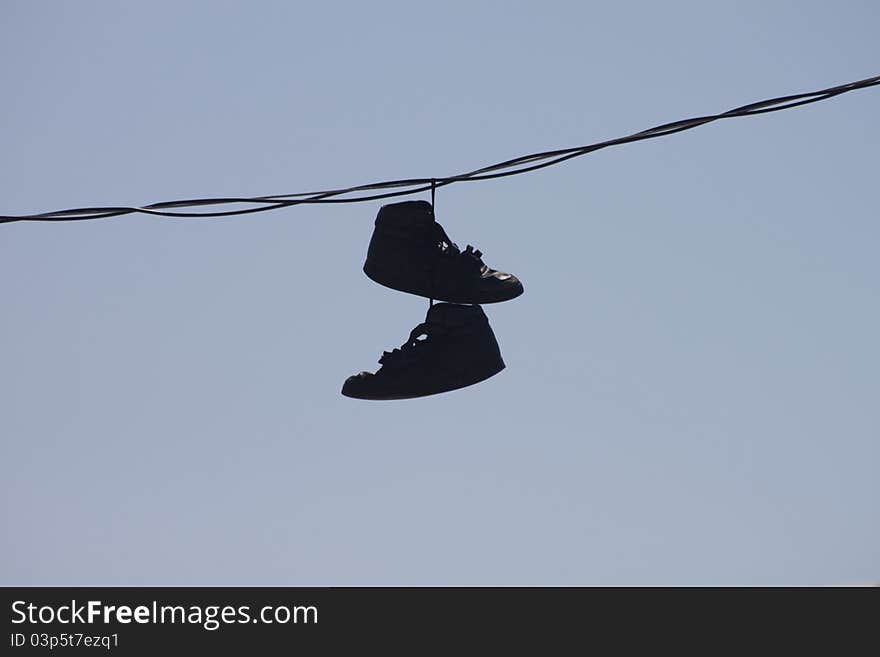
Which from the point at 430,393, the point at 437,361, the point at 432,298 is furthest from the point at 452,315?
the point at 430,393

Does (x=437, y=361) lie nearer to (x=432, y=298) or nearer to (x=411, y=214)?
(x=432, y=298)

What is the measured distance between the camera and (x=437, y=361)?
5730 millimetres

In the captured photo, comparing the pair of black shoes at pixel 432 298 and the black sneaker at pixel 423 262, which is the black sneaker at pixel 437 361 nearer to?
the pair of black shoes at pixel 432 298

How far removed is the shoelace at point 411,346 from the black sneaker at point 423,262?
158 mm

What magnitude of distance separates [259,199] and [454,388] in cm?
99

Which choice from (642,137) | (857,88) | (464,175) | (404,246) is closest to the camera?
(857,88)

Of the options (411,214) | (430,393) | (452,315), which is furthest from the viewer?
(411,214)

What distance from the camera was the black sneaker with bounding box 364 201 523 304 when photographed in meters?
5.96

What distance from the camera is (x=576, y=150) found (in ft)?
17.5

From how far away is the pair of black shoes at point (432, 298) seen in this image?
18.8ft

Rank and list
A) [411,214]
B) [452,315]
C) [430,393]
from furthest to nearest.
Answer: [411,214] < [452,315] < [430,393]

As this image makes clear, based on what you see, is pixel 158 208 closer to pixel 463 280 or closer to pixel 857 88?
pixel 463 280

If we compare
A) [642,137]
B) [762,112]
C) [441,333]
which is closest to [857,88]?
[762,112]

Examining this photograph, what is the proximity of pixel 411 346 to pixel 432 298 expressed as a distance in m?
0.23
